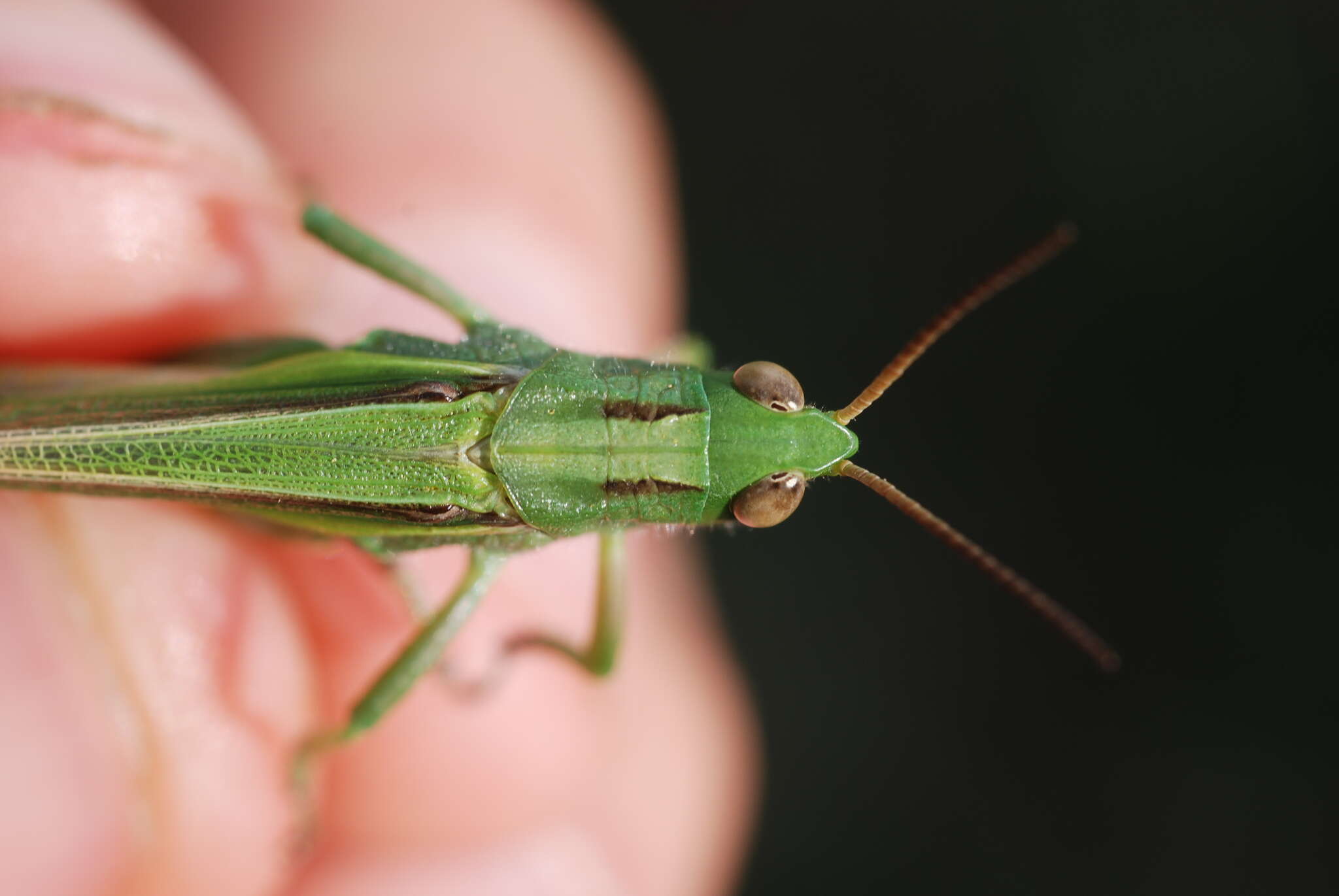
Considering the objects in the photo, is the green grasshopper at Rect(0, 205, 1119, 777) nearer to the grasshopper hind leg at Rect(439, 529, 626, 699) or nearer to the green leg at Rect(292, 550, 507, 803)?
the green leg at Rect(292, 550, 507, 803)

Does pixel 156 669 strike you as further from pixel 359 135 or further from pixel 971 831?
pixel 971 831

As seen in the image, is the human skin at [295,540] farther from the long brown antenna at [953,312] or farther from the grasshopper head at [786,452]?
the long brown antenna at [953,312]

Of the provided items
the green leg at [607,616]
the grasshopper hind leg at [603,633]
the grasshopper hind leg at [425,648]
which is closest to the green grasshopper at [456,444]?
the grasshopper hind leg at [425,648]

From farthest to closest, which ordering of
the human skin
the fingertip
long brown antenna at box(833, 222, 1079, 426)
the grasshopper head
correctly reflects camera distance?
the human skin
the fingertip
the grasshopper head
long brown antenna at box(833, 222, 1079, 426)

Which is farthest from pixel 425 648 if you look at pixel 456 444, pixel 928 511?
pixel 928 511

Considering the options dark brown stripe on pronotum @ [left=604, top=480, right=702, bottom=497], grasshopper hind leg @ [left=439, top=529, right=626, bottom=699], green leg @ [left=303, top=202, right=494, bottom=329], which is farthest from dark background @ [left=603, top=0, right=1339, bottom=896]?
dark brown stripe on pronotum @ [left=604, top=480, right=702, bottom=497]
